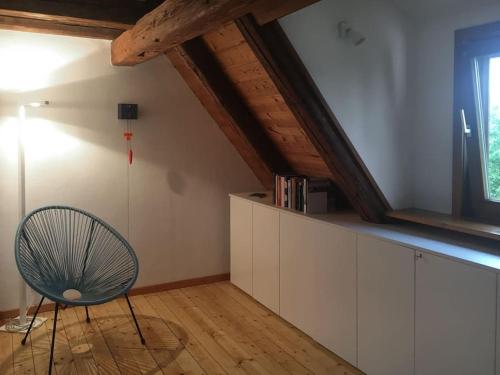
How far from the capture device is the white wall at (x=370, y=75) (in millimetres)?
2674

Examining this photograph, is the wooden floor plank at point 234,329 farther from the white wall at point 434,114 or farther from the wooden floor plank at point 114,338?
the white wall at point 434,114

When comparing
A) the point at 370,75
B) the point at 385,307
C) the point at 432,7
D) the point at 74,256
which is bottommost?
the point at 385,307

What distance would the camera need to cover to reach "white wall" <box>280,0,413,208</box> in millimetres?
2674

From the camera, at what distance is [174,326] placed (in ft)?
11.2

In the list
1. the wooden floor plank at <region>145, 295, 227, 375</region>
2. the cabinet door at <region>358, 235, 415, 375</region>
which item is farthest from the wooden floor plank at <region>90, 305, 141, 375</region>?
the cabinet door at <region>358, 235, 415, 375</region>

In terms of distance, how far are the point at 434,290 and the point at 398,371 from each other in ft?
1.68

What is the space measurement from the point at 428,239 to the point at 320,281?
2.55 feet

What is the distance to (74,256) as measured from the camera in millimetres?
3520

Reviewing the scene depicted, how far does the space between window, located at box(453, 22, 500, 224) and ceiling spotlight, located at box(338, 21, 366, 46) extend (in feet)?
1.69

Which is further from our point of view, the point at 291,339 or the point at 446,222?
the point at 291,339

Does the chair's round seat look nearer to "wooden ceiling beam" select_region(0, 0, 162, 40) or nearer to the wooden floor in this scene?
the wooden floor

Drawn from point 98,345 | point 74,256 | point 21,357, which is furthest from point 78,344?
point 74,256

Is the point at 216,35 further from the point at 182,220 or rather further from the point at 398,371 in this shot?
the point at 398,371

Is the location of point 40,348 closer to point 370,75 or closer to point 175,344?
point 175,344
